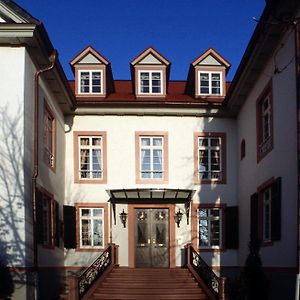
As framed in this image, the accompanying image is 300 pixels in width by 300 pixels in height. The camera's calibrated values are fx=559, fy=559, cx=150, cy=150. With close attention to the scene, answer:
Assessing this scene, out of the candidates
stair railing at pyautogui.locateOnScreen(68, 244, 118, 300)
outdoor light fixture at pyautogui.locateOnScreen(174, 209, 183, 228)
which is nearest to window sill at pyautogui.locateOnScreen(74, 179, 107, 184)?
stair railing at pyautogui.locateOnScreen(68, 244, 118, 300)

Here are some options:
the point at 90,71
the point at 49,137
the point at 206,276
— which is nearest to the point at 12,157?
the point at 49,137

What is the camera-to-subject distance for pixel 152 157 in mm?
21875

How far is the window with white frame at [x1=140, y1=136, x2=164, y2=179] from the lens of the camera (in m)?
21.8

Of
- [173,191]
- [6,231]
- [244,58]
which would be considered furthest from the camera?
[173,191]

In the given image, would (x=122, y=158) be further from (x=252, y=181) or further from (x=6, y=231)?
(x=6, y=231)

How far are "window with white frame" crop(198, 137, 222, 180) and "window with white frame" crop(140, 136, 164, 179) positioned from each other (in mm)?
1534

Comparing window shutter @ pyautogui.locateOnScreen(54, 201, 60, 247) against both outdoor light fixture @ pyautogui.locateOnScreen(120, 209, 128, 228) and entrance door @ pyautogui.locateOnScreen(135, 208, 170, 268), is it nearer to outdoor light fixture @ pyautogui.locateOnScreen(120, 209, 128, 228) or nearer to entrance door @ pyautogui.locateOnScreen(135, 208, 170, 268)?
outdoor light fixture @ pyautogui.locateOnScreen(120, 209, 128, 228)

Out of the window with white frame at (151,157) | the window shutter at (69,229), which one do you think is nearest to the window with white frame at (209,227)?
the window with white frame at (151,157)

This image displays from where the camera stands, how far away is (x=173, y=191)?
2052 centimetres

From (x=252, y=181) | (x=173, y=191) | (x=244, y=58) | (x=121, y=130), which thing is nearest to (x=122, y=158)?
(x=121, y=130)

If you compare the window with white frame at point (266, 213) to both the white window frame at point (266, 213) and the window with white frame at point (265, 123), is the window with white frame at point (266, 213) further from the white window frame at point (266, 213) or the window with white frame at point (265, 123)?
the window with white frame at point (265, 123)

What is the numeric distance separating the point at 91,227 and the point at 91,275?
185 inches

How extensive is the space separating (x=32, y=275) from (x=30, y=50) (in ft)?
20.3

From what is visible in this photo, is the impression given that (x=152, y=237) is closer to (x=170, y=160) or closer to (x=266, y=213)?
(x=170, y=160)
